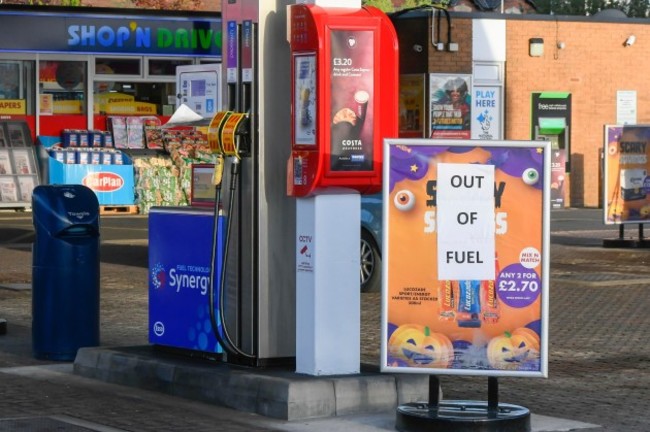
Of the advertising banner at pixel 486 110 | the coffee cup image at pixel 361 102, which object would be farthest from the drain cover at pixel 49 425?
the advertising banner at pixel 486 110

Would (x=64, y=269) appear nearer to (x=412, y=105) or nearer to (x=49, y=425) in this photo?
(x=49, y=425)

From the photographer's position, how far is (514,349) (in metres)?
8.26

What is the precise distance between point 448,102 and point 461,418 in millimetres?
22964

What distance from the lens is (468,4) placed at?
80000 mm

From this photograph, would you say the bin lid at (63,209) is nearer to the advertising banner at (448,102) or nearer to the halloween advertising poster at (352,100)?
the halloween advertising poster at (352,100)

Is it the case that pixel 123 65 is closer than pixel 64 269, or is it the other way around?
pixel 64 269

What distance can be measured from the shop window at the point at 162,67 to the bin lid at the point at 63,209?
71.6 ft

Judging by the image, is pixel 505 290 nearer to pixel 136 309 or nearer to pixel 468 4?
pixel 136 309

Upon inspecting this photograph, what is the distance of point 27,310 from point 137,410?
568 cm

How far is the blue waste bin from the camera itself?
11039 mm

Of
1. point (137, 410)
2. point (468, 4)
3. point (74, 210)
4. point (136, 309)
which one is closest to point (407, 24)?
point (136, 309)

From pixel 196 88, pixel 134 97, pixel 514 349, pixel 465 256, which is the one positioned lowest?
pixel 514 349

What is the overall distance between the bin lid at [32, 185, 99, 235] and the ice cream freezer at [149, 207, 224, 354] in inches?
34.9

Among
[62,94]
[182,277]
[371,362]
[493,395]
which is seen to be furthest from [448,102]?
[493,395]
